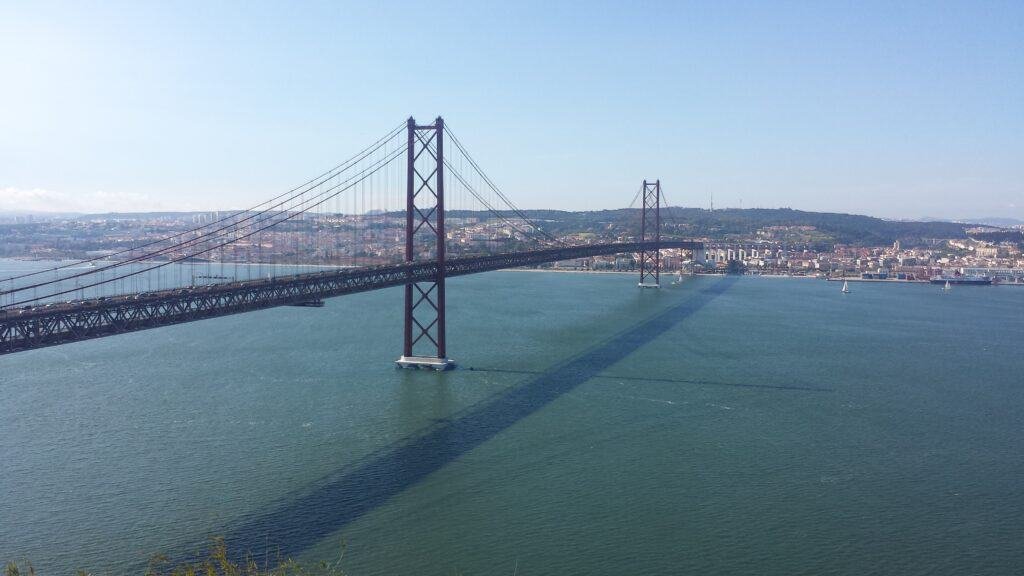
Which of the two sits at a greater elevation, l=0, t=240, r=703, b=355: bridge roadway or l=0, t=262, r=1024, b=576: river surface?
l=0, t=240, r=703, b=355: bridge roadway

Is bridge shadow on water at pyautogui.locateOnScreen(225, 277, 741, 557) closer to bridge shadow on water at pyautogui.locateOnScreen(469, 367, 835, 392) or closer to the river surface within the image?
the river surface

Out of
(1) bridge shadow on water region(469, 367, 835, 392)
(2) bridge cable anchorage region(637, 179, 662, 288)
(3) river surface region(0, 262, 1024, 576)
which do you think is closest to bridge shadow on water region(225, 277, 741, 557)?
(3) river surface region(0, 262, 1024, 576)

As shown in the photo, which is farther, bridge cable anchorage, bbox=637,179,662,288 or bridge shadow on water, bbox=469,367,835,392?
bridge cable anchorage, bbox=637,179,662,288

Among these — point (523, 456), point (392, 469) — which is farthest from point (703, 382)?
point (392, 469)

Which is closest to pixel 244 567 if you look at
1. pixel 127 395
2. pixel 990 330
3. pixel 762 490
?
pixel 762 490

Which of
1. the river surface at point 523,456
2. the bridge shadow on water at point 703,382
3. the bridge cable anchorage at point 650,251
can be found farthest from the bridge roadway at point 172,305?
the bridge cable anchorage at point 650,251

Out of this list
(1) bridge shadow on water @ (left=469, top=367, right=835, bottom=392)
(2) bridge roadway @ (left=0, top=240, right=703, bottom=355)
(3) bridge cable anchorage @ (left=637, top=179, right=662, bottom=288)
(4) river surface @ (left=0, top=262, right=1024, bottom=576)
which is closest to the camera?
(4) river surface @ (left=0, top=262, right=1024, bottom=576)

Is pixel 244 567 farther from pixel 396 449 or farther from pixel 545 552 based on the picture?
pixel 396 449

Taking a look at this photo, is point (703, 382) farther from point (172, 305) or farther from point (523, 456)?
point (172, 305)
